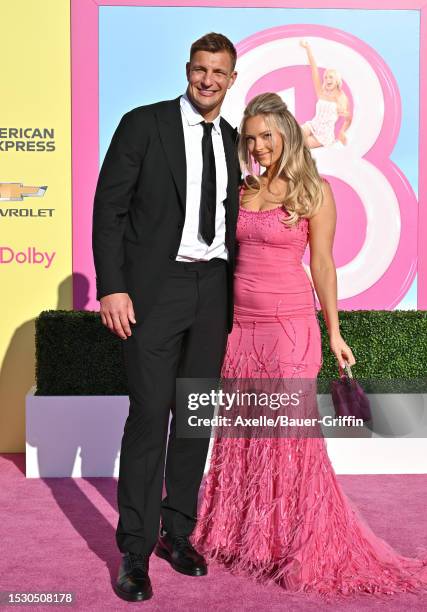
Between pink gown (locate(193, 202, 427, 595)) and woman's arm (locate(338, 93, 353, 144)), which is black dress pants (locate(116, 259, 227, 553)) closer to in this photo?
pink gown (locate(193, 202, 427, 595))

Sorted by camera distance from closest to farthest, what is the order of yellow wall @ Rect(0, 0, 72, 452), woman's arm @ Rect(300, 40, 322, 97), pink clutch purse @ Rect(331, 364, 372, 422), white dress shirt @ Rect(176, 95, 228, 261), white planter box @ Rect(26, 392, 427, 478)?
1. white dress shirt @ Rect(176, 95, 228, 261)
2. pink clutch purse @ Rect(331, 364, 372, 422)
3. white planter box @ Rect(26, 392, 427, 478)
4. yellow wall @ Rect(0, 0, 72, 452)
5. woman's arm @ Rect(300, 40, 322, 97)

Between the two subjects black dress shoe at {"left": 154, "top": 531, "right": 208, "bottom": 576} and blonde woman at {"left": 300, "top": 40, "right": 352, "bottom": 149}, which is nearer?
black dress shoe at {"left": 154, "top": 531, "right": 208, "bottom": 576}

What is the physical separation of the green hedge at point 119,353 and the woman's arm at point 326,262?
1.80m

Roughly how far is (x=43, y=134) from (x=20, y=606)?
331 centimetres

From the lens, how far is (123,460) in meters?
3.19

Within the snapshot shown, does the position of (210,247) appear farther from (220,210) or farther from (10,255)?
(10,255)

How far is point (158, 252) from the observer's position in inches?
123

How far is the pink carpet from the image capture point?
3.12m

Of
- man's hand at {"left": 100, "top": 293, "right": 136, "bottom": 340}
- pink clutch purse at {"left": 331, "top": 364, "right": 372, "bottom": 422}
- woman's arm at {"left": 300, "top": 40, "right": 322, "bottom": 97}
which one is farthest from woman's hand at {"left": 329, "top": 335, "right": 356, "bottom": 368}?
woman's arm at {"left": 300, "top": 40, "right": 322, "bottom": 97}

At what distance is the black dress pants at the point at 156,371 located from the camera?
3148 millimetres

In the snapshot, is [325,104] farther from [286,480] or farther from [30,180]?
[286,480]

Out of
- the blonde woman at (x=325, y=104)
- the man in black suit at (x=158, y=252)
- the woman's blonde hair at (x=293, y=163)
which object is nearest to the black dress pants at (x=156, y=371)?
the man in black suit at (x=158, y=252)

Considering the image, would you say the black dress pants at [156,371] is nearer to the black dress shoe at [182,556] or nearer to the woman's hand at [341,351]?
the black dress shoe at [182,556]

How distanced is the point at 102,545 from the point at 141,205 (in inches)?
60.7
